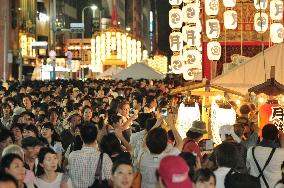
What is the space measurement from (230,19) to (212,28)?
0.72 m

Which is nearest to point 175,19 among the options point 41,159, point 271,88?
point 271,88

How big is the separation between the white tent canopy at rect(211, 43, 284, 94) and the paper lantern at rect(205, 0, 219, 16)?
6.41 metres

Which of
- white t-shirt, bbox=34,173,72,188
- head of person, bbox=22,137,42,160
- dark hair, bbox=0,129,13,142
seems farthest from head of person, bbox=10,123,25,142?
white t-shirt, bbox=34,173,72,188

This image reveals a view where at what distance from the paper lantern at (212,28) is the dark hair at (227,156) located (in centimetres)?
1600

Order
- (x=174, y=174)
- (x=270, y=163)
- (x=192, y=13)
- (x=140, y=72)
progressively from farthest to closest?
(x=140, y=72) < (x=192, y=13) < (x=270, y=163) < (x=174, y=174)

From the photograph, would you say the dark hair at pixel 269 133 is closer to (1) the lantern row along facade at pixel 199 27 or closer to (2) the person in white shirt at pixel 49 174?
(2) the person in white shirt at pixel 49 174

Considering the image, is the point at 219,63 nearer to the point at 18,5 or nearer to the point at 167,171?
the point at 167,171

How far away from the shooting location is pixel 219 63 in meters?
25.3

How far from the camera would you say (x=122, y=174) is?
20.1 feet

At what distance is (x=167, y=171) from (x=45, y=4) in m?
61.4

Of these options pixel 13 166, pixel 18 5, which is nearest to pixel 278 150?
pixel 13 166

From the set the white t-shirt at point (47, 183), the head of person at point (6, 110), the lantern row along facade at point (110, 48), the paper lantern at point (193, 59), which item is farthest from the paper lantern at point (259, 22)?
the lantern row along facade at point (110, 48)

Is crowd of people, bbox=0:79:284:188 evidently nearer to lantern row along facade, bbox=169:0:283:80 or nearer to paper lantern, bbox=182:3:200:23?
lantern row along facade, bbox=169:0:283:80

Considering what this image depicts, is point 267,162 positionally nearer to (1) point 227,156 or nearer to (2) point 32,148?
(1) point 227,156
